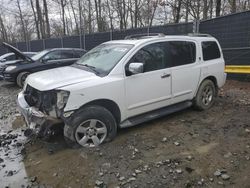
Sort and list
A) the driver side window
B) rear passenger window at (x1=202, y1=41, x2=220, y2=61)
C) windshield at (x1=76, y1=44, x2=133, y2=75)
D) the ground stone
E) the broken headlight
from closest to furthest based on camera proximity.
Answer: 1. the ground stone
2. the broken headlight
3. windshield at (x1=76, y1=44, x2=133, y2=75)
4. the driver side window
5. rear passenger window at (x1=202, y1=41, x2=220, y2=61)

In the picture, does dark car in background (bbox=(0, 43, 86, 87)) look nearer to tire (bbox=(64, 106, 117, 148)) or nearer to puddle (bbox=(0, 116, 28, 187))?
puddle (bbox=(0, 116, 28, 187))

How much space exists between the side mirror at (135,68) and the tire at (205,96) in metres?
2.06

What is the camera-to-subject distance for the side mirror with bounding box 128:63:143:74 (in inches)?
174

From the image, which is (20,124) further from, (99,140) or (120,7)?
(120,7)

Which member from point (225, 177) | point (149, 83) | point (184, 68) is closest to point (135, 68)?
point (149, 83)

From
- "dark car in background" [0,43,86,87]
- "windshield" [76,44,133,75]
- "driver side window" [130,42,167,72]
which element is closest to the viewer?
"windshield" [76,44,133,75]

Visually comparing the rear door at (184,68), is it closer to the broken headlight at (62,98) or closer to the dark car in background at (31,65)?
the broken headlight at (62,98)

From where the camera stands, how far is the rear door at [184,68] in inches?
210

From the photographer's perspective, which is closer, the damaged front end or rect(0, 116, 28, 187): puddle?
rect(0, 116, 28, 187): puddle

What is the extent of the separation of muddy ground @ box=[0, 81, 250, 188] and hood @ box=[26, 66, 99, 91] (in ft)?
3.43

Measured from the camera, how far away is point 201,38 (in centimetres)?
595

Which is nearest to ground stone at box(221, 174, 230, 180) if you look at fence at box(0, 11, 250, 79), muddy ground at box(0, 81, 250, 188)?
muddy ground at box(0, 81, 250, 188)

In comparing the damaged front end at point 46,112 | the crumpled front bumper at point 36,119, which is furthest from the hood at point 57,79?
the crumpled front bumper at point 36,119

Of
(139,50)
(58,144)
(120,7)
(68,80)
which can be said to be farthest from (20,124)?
(120,7)
